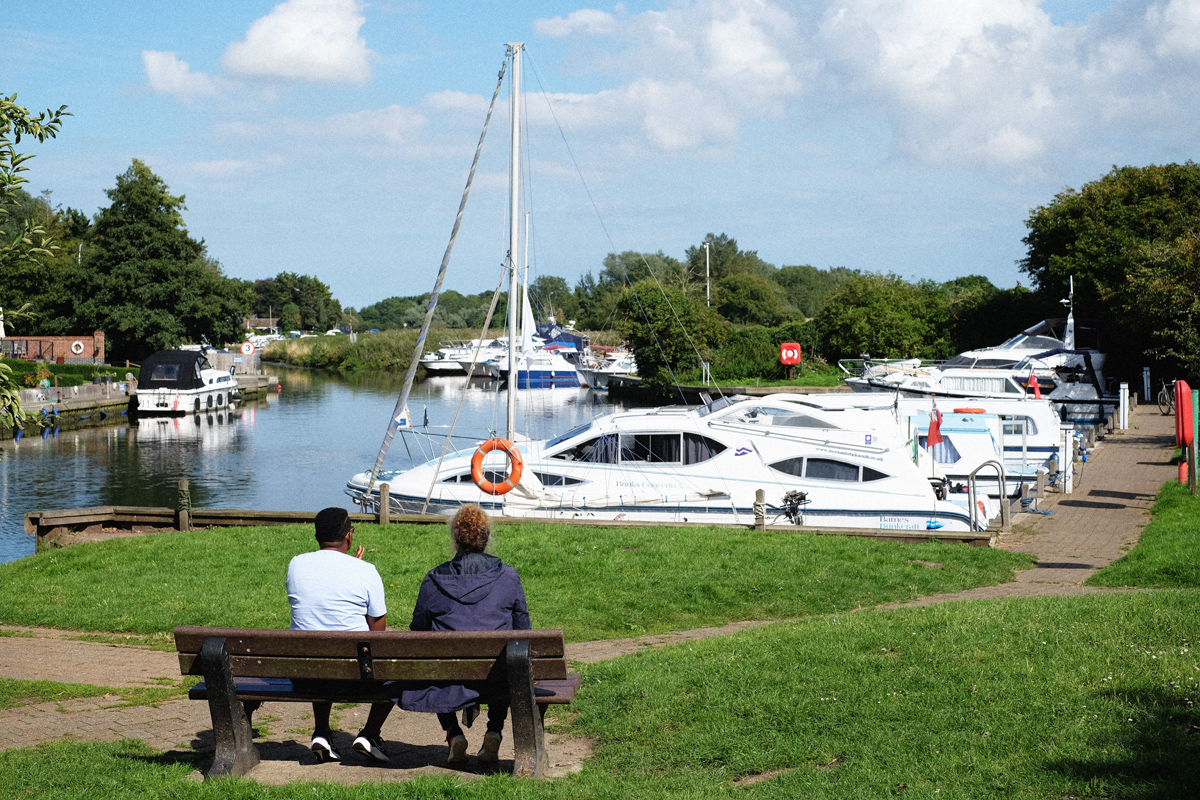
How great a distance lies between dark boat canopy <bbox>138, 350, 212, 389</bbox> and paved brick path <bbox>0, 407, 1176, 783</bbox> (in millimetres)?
52464

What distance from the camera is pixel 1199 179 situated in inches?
2200

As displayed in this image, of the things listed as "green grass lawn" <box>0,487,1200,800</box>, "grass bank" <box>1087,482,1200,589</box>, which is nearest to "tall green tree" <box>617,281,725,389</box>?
"grass bank" <box>1087,482,1200,589</box>

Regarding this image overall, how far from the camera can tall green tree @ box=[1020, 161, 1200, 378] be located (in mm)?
49094

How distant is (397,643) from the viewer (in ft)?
19.9

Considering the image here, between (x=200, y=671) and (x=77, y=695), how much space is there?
3.13m

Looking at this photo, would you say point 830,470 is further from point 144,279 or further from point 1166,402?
point 144,279

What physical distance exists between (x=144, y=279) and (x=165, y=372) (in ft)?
44.1

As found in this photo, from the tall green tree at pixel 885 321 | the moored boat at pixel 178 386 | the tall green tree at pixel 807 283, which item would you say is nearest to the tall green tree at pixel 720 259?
the tall green tree at pixel 807 283

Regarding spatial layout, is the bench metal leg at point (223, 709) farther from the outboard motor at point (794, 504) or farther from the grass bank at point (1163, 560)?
the outboard motor at point (794, 504)

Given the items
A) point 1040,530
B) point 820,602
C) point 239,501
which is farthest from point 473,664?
point 239,501

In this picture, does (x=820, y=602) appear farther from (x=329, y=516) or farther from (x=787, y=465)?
(x=787, y=465)

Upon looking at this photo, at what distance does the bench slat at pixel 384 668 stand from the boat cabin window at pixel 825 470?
15.2m

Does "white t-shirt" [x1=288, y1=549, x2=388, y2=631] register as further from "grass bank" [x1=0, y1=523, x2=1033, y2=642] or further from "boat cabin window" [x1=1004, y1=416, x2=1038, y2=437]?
"boat cabin window" [x1=1004, y1=416, x2=1038, y2=437]

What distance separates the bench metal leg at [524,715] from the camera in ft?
19.8
